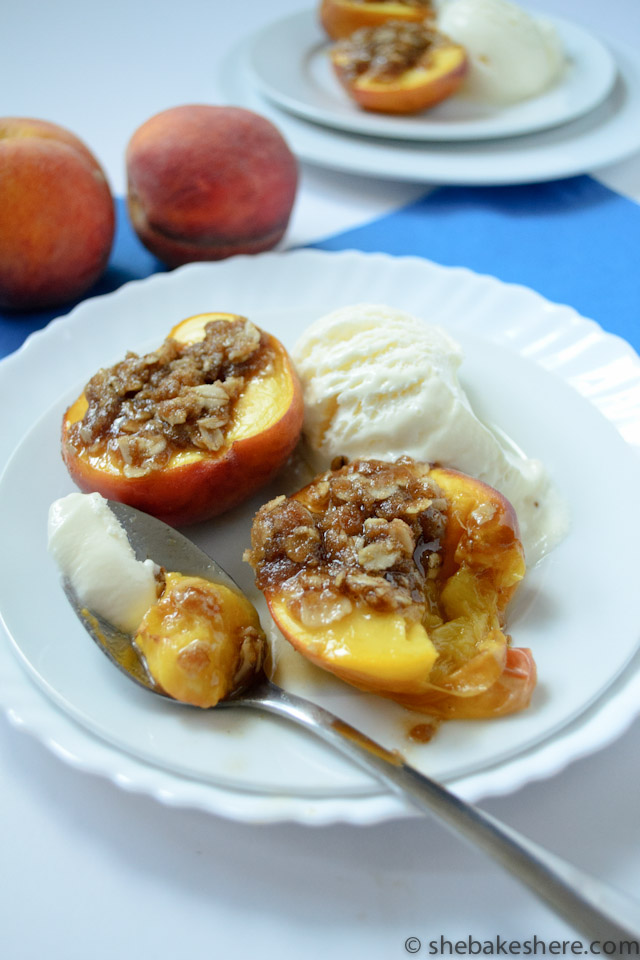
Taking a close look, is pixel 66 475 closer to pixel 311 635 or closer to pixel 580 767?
pixel 311 635

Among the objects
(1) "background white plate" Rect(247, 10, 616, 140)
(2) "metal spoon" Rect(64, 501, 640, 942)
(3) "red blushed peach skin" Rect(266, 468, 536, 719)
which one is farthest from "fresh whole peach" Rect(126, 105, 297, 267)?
(3) "red blushed peach skin" Rect(266, 468, 536, 719)

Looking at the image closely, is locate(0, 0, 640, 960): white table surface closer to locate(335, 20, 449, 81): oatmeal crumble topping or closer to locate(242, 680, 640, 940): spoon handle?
locate(242, 680, 640, 940): spoon handle

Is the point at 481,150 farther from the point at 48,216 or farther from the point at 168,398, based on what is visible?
the point at 168,398

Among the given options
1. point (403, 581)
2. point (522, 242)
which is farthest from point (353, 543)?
point (522, 242)

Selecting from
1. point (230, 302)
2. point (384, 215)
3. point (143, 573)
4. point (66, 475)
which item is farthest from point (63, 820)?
point (384, 215)

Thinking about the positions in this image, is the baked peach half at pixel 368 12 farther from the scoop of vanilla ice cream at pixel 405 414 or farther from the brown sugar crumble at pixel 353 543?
the brown sugar crumble at pixel 353 543
